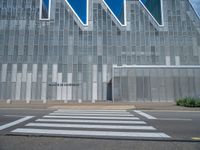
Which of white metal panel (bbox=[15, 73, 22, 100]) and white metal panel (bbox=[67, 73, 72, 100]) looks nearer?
white metal panel (bbox=[15, 73, 22, 100])

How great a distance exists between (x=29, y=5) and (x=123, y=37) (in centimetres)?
2328

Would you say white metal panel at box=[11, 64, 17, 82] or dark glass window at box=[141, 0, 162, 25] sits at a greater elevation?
dark glass window at box=[141, 0, 162, 25]

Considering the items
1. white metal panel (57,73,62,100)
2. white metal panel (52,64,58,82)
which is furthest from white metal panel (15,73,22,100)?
white metal panel (57,73,62,100)

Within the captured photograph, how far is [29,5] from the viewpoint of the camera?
46.2 m

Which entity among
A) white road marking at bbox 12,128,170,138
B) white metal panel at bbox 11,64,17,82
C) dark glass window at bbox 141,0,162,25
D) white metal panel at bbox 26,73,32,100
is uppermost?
dark glass window at bbox 141,0,162,25

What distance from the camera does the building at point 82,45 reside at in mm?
43938

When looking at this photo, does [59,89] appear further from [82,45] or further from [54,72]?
[82,45]

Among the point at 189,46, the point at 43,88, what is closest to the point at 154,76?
the point at 189,46

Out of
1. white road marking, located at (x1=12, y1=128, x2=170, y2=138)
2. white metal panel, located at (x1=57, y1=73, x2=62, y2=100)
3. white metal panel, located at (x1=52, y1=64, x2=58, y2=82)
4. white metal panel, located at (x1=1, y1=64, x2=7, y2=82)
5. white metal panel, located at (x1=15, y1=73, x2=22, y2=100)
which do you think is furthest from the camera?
white metal panel, located at (x1=52, y1=64, x2=58, y2=82)

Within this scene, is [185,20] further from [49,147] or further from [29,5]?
[49,147]

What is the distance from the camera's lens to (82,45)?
4541 centimetres

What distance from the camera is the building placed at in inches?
1730

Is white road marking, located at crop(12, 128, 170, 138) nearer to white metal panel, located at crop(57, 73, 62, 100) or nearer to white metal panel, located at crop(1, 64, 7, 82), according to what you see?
white metal panel, located at crop(57, 73, 62, 100)

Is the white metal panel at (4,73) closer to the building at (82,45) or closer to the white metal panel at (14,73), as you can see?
the building at (82,45)
